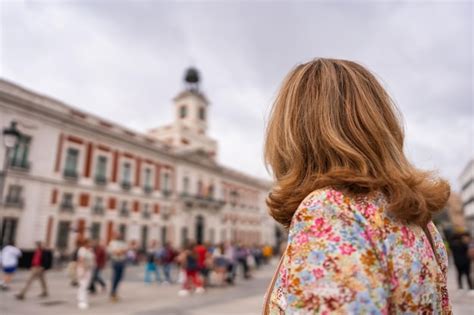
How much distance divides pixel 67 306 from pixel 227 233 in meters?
32.3

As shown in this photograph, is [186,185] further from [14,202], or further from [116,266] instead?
[116,266]

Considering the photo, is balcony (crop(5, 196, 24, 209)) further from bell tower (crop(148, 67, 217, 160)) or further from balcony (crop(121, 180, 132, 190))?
bell tower (crop(148, 67, 217, 160))

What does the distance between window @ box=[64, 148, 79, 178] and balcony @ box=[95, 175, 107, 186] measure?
71.9 inches

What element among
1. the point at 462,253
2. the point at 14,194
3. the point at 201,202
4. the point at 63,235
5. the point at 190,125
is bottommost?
the point at 462,253

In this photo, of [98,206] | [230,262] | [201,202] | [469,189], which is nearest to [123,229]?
[98,206]

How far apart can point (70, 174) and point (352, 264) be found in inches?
989

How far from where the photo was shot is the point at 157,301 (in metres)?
8.64

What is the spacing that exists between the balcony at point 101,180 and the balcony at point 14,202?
18.5 ft

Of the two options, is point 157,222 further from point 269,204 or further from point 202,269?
point 269,204

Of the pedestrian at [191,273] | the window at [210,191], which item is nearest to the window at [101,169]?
the window at [210,191]

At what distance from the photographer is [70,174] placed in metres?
22.8

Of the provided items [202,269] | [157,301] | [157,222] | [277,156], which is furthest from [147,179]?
[277,156]

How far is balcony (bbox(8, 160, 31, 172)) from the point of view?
1964 centimetres

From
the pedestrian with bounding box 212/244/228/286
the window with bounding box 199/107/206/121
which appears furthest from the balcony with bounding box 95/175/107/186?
the window with bounding box 199/107/206/121
